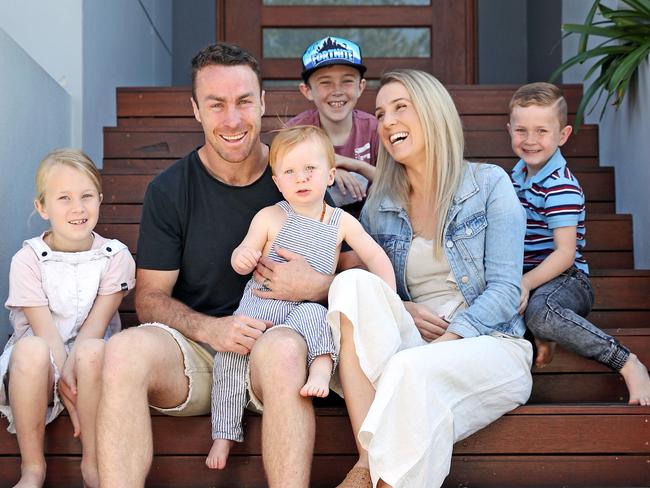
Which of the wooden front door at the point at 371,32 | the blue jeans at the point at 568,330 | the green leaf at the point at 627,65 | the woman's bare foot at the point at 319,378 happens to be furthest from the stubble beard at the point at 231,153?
the wooden front door at the point at 371,32

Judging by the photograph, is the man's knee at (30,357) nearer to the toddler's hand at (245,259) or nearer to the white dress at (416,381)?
the toddler's hand at (245,259)

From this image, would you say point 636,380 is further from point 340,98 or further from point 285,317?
point 340,98

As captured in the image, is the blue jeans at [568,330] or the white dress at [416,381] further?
the blue jeans at [568,330]

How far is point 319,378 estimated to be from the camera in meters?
2.06

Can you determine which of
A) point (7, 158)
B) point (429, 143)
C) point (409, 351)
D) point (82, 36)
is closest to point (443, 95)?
point (429, 143)

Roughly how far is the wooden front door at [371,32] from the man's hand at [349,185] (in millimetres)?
2383

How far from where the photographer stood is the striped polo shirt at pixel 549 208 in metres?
2.72

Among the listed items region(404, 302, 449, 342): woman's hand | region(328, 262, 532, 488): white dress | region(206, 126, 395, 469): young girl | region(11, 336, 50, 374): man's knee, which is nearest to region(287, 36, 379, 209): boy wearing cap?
region(206, 126, 395, 469): young girl

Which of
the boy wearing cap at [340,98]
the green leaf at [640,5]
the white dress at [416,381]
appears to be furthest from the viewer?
the boy wearing cap at [340,98]

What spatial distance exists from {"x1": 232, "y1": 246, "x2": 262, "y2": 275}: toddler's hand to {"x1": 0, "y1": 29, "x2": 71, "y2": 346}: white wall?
0.77 m

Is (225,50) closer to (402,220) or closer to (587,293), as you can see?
(402,220)

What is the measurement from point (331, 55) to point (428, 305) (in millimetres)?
1251

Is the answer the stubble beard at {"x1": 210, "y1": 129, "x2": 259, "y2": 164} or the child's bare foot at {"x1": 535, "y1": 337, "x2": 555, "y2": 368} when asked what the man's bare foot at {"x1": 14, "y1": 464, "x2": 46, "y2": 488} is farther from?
the child's bare foot at {"x1": 535, "y1": 337, "x2": 555, "y2": 368}

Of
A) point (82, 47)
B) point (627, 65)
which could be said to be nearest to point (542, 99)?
point (627, 65)
